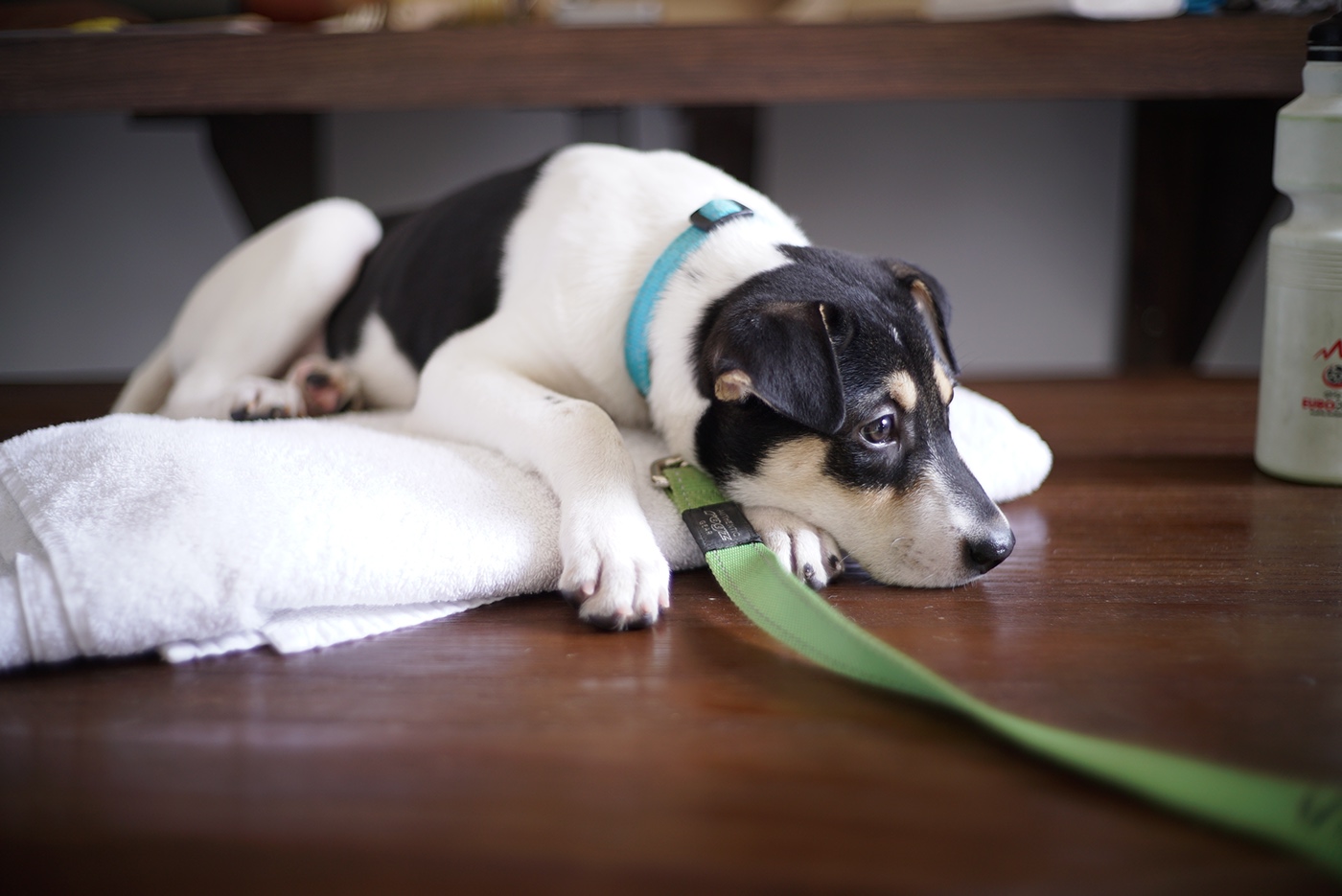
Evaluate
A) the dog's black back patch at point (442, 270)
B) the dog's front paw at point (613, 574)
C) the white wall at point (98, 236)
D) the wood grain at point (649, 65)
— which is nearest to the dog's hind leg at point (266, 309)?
the dog's black back patch at point (442, 270)

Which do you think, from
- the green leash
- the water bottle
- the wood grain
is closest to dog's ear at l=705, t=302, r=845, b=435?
the green leash

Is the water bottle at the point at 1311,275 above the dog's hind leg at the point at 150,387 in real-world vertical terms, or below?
above

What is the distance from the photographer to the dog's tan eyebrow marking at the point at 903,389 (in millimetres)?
1545

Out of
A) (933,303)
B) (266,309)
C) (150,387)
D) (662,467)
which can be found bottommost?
(150,387)

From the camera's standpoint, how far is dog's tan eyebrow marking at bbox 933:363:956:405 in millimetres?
1622

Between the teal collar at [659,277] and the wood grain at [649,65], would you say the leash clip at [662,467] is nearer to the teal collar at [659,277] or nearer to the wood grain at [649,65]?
the teal collar at [659,277]

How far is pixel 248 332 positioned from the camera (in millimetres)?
2389

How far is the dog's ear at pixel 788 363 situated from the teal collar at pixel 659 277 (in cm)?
28

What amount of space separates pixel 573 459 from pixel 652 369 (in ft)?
0.71

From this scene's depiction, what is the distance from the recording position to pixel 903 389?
1.55 m

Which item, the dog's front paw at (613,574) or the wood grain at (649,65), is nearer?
the dog's front paw at (613,574)

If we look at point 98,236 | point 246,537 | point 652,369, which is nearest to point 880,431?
point 652,369

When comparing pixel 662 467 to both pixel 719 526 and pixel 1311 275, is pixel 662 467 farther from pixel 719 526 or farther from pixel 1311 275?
pixel 1311 275

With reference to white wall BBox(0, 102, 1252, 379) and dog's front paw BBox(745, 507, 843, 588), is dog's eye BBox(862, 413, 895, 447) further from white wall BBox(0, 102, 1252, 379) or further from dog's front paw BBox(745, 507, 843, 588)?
white wall BBox(0, 102, 1252, 379)
